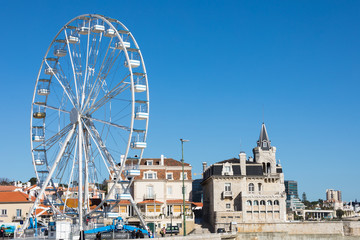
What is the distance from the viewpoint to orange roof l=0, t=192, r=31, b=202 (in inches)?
3150

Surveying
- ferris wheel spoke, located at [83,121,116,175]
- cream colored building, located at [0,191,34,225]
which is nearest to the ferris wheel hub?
ferris wheel spoke, located at [83,121,116,175]

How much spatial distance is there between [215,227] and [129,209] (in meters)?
14.3

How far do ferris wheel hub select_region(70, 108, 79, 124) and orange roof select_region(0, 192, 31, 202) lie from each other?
117ft

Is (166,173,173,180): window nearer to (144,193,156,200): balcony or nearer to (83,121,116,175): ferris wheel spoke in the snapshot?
(144,193,156,200): balcony

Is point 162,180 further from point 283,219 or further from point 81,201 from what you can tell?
point 81,201

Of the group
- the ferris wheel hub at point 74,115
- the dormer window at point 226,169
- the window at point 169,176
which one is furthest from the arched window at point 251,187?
the ferris wheel hub at point 74,115

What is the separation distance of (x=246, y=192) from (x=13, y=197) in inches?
1428

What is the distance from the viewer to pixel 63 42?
53312 mm

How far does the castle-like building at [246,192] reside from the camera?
7312 centimetres

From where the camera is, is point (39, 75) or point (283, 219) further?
point (283, 219)

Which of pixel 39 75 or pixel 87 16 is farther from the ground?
pixel 87 16

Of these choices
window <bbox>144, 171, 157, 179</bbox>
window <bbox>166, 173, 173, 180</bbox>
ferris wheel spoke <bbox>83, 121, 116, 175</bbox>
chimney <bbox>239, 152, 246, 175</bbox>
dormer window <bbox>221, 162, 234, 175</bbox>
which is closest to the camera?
ferris wheel spoke <bbox>83, 121, 116, 175</bbox>

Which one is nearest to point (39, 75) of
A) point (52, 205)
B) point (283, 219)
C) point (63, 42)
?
point (63, 42)

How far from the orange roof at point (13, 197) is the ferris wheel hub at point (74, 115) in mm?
35636
